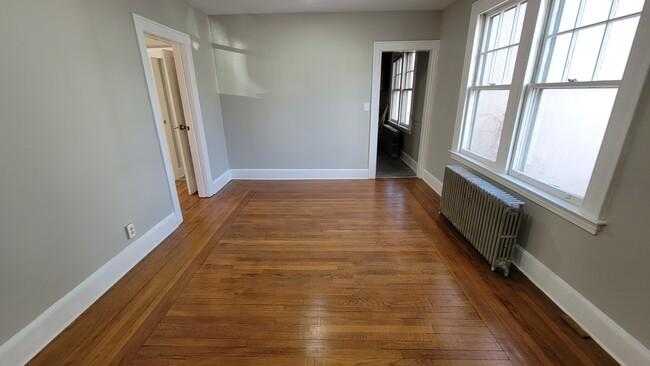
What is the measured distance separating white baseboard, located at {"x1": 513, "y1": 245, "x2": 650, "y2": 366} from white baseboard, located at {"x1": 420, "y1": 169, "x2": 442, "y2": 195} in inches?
70.4

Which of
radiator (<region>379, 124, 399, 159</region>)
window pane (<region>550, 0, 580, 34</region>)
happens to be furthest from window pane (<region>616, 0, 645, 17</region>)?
radiator (<region>379, 124, 399, 159</region>)

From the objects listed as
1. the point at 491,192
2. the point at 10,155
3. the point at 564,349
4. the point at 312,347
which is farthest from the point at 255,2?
the point at 564,349

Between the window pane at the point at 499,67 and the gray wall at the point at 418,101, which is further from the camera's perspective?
the gray wall at the point at 418,101

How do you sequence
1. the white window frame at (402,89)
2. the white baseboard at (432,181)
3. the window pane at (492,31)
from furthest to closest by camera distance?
1. the white window frame at (402,89)
2. the white baseboard at (432,181)
3. the window pane at (492,31)

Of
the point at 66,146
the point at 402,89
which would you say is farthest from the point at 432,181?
the point at 66,146

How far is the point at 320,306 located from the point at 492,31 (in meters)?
3.21

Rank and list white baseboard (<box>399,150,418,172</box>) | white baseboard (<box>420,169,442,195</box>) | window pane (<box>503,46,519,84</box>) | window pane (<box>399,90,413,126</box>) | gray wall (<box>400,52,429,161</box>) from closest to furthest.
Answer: window pane (<box>503,46,519,84</box>), white baseboard (<box>420,169,442,195</box>), gray wall (<box>400,52,429,161</box>), white baseboard (<box>399,150,418,172</box>), window pane (<box>399,90,413,126</box>)

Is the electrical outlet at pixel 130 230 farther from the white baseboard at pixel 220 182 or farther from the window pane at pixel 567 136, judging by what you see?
the window pane at pixel 567 136

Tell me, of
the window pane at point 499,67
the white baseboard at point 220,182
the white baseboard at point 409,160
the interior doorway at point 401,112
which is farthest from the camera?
the white baseboard at point 409,160

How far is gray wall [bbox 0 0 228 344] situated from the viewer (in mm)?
1492

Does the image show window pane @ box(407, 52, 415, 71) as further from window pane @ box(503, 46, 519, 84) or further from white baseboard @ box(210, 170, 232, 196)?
white baseboard @ box(210, 170, 232, 196)

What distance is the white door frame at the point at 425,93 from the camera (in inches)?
157

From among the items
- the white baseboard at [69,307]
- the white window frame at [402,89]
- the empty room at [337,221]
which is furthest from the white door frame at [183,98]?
the white window frame at [402,89]

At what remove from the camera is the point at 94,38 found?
2016mm
